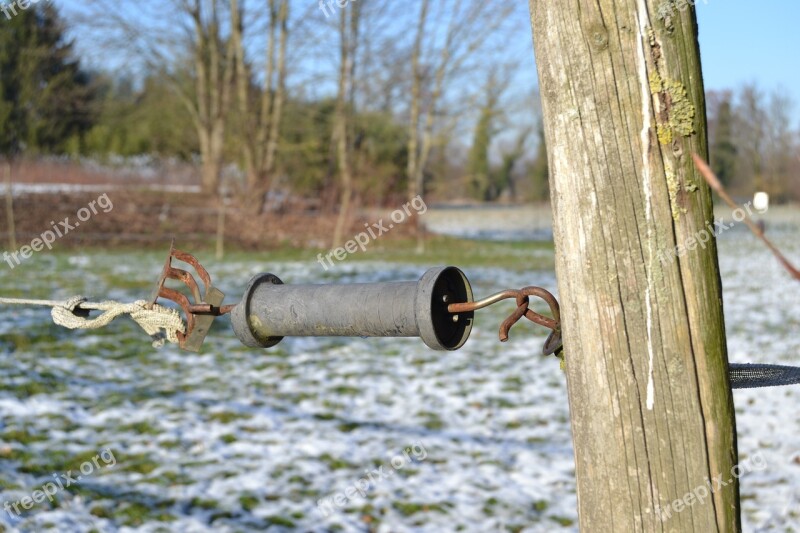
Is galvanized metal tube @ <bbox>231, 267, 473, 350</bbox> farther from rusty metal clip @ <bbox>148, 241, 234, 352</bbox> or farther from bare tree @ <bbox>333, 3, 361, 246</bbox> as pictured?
bare tree @ <bbox>333, 3, 361, 246</bbox>

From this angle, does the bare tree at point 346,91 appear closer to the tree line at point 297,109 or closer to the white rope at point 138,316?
the tree line at point 297,109

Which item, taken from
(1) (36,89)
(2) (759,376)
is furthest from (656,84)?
(1) (36,89)

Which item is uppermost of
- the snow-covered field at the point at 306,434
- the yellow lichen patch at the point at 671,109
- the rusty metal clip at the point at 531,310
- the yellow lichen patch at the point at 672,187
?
the yellow lichen patch at the point at 671,109

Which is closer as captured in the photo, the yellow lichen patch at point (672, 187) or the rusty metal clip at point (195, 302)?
the yellow lichen patch at point (672, 187)

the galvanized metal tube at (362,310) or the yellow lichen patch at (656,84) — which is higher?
the yellow lichen patch at (656,84)

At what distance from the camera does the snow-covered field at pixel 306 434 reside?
11.4 ft

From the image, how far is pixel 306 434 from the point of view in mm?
4480

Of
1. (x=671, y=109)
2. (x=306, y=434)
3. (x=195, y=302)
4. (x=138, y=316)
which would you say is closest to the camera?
(x=671, y=109)

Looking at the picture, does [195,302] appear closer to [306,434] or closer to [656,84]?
[656,84]

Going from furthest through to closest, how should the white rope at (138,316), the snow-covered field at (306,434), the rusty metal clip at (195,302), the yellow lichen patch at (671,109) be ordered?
the snow-covered field at (306,434), the white rope at (138,316), the rusty metal clip at (195,302), the yellow lichen patch at (671,109)

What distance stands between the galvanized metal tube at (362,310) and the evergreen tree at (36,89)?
94.9ft

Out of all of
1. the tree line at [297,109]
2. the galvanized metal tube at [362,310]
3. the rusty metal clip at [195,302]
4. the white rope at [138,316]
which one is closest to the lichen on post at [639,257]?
the galvanized metal tube at [362,310]

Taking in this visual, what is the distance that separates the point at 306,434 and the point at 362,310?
3.42m

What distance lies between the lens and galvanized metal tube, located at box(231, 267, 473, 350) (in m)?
1.20
